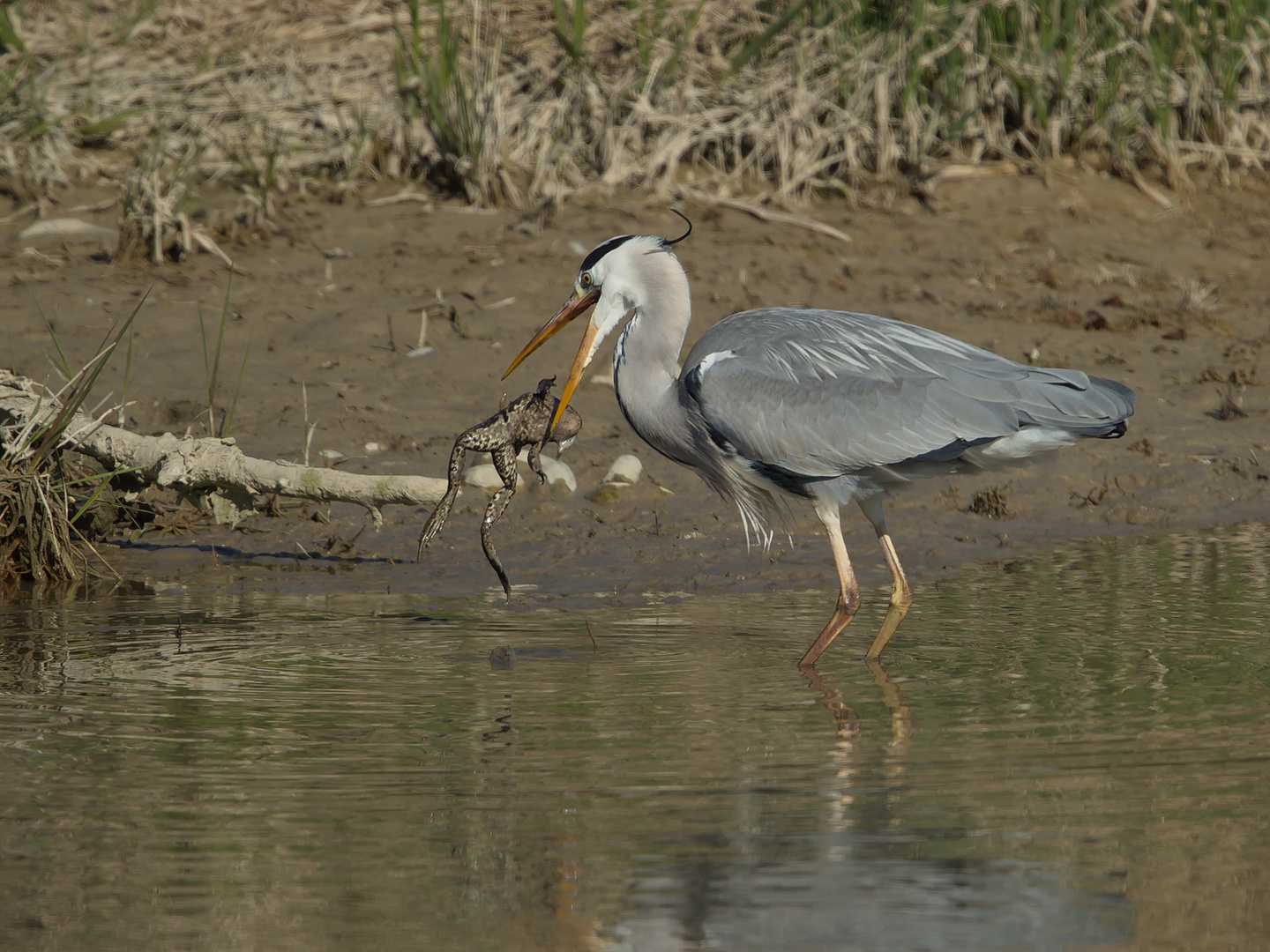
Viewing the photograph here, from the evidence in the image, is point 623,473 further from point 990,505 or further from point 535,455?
point 990,505

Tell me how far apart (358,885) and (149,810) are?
695 millimetres

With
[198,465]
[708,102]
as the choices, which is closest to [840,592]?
[198,465]

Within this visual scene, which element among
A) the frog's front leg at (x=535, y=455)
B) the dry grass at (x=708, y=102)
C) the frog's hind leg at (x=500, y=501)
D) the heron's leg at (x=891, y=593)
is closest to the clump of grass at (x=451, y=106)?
the dry grass at (x=708, y=102)

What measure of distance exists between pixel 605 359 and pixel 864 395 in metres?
3.15

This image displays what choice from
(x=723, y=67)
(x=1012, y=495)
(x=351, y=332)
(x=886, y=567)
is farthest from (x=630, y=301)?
(x=723, y=67)

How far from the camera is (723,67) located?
10328 millimetres

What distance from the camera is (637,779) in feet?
12.2

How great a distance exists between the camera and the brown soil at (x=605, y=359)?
670cm

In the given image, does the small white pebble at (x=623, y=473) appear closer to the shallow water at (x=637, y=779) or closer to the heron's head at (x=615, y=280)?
the heron's head at (x=615, y=280)

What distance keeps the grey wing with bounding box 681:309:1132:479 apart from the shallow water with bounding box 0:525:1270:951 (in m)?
0.62

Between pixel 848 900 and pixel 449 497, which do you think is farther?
Result: pixel 449 497

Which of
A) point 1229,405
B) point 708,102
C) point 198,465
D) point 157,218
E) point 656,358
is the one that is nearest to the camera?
point 656,358

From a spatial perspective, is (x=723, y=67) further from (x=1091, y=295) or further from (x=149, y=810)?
(x=149, y=810)

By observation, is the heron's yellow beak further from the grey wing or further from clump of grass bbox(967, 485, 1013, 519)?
clump of grass bbox(967, 485, 1013, 519)
